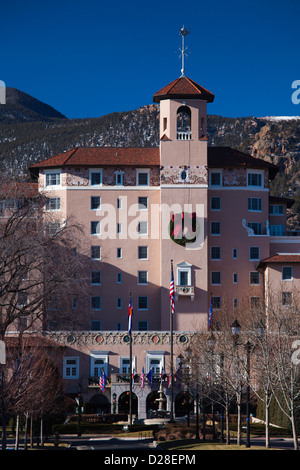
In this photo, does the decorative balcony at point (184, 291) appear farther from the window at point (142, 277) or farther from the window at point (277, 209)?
the window at point (277, 209)

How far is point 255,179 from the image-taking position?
10194cm

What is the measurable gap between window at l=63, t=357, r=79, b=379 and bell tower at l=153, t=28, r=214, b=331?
10105mm

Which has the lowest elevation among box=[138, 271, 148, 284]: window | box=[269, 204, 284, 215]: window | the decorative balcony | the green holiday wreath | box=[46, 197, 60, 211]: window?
the decorative balcony

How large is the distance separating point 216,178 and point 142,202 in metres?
8.43

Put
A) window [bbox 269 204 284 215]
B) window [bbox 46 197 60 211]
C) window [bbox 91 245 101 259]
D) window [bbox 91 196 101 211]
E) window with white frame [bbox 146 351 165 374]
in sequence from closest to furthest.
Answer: window with white frame [bbox 146 351 165 374] < window [bbox 91 245 101 259] < window [bbox 91 196 101 211] < window [bbox 46 197 60 211] < window [bbox 269 204 284 215]

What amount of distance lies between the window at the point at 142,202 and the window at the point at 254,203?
11.1 m

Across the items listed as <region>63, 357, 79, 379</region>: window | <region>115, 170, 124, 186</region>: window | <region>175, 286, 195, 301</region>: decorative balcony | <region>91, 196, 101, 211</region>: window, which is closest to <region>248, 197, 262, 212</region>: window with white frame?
<region>175, 286, 195, 301</region>: decorative balcony

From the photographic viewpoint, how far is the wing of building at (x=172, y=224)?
9738cm

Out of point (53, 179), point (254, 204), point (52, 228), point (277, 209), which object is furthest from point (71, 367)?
point (277, 209)

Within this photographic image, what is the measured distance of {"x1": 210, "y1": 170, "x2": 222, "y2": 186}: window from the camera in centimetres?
10119

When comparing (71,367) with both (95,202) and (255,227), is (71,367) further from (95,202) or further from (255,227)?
(255,227)

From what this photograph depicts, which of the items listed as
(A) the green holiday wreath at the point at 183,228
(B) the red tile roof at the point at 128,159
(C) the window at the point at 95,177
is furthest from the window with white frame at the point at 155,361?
(B) the red tile roof at the point at 128,159

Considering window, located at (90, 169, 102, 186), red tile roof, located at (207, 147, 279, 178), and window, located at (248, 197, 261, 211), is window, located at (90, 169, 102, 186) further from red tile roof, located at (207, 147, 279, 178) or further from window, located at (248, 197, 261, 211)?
window, located at (248, 197, 261, 211)
